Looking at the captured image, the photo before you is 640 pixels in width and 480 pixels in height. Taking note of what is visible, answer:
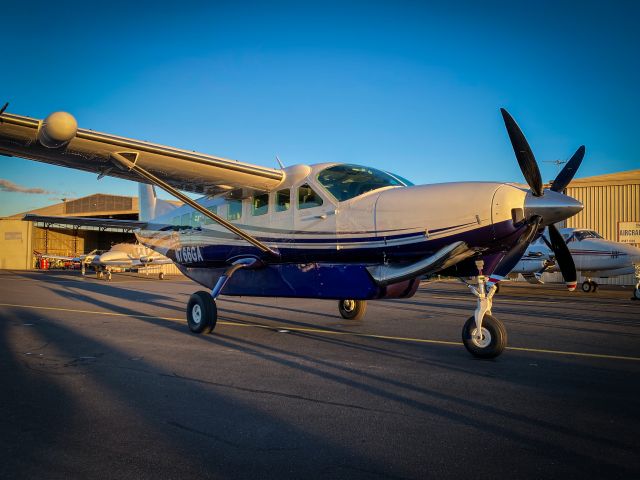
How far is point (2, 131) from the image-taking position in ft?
21.0

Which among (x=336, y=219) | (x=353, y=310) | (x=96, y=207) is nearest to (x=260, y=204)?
(x=336, y=219)

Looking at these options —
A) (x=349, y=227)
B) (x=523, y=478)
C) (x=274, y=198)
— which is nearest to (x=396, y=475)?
(x=523, y=478)

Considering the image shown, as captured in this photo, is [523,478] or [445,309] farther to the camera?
[445,309]

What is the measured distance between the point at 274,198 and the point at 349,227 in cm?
204

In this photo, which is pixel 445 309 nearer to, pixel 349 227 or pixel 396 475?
pixel 349 227

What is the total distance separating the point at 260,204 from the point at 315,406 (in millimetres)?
5494

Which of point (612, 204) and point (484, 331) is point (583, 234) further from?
point (484, 331)

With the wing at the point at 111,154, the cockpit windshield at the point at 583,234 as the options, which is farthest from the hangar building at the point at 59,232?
the wing at the point at 111,154

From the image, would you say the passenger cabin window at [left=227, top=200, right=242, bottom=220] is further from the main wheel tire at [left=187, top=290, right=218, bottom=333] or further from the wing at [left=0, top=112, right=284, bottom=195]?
the main wheel tire at [left=187, top=290, right=218, bottom=333]

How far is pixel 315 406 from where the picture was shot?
13.6 ft

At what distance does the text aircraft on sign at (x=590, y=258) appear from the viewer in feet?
71.7

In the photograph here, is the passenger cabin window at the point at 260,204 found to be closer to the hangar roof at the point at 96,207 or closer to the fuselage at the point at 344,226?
the fuselage at the point at 344,226

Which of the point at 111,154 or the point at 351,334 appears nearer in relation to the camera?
the point at 111,154

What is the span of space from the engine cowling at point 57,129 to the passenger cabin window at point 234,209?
12.0 feet
